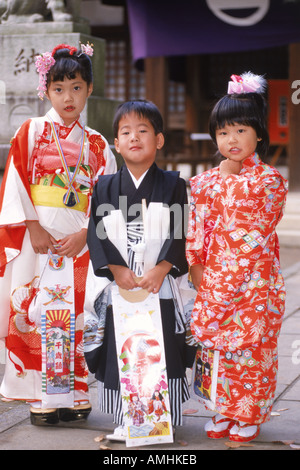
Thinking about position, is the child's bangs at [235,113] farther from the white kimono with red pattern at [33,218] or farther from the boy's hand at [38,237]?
the boy's hand at [38,237]

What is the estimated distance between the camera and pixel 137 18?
11.8 meters

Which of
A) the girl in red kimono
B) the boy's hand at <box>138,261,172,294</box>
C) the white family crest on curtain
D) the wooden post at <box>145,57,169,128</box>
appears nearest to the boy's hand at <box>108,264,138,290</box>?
the boy's hand at <box>138,261,172,294</box>

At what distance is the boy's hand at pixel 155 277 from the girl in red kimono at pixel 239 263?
127 millimetres

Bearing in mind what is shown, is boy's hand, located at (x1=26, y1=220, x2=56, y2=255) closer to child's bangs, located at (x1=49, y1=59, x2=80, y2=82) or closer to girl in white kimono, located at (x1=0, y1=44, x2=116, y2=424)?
girl in white kimono, located at (x1=0, y1=44, x2=116, y2=424)

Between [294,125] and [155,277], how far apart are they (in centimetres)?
939

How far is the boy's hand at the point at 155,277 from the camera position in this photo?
10.8 feet

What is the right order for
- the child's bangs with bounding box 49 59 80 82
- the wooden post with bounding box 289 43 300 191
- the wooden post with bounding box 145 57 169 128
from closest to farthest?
the child's bangs with bounding box 49 59 80 82 < the wooden post with bounding box 289 43 300 191 < the wooden post with bounding box 145 57 169 128

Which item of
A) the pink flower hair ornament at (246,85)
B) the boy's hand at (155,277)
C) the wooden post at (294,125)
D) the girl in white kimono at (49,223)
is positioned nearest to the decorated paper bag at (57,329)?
the girl in white kimono at (49,223)

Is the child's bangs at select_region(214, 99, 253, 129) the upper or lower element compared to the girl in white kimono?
upper

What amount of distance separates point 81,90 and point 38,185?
50cm

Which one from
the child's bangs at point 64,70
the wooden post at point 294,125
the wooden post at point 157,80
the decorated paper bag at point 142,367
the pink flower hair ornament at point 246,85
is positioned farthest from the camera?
the wooden post at point 157,80

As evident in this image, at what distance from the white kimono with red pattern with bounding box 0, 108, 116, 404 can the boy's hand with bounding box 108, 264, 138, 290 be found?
424mm

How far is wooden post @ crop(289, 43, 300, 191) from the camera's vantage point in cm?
1183

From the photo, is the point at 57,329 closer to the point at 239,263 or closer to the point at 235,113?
the point at 239,263
